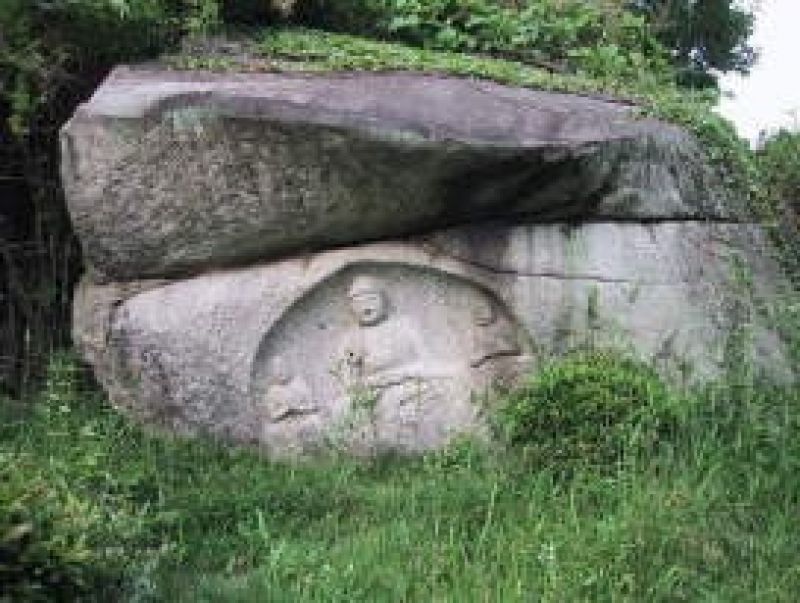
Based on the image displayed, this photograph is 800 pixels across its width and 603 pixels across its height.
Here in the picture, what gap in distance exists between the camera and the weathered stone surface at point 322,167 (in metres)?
7.02

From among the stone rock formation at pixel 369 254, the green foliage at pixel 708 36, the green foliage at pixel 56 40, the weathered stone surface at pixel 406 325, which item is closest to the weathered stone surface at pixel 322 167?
the stone rock formation at pixel 369 254

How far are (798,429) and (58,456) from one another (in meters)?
3.11

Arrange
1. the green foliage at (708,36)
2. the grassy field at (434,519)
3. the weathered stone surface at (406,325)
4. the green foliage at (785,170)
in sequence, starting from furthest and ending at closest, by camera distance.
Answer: the green foliage at (708,36)
the green foliage at (785,170)
the weathered stone surface at (406,325)
the grassy field at (434,519)

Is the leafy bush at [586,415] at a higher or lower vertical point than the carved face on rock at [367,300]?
lower

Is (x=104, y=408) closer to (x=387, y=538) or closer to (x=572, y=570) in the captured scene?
(x=387, y=538)

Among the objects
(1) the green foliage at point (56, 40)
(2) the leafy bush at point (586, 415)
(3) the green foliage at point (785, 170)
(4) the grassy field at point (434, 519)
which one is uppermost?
(1) the green foliage at point (56, 40)

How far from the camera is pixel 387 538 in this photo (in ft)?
19.1

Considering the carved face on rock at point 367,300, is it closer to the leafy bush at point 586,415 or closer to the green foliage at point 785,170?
the leafy bush at point 586,415

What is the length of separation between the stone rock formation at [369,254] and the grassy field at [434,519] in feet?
1.35

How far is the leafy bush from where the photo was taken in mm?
6207

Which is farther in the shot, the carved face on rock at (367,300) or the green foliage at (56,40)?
the green foliage at (56,40)

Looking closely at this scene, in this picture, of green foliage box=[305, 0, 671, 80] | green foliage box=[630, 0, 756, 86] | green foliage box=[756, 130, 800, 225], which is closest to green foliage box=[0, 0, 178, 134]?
green foliage box=[305, 0, 671, 80]

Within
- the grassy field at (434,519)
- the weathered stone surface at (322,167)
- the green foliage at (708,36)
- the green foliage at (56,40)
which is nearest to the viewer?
the grassy field at (434,519)

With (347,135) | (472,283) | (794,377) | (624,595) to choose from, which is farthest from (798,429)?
(347,135)
